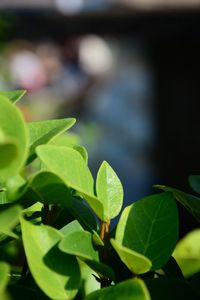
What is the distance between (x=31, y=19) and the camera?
26.1 feet

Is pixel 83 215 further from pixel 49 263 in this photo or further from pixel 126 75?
pixel 126 75

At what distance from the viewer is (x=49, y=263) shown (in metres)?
0.58

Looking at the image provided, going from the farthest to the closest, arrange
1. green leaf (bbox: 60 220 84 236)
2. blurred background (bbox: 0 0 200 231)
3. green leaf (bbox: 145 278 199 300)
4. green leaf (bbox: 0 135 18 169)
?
blurred background (bbox: 0 0 200 231) → green leaf (bbox: 60 220 84 236) → green leaf (bbox: 145 278 199 300) → green leaf (bbox: 0 135 18 169)

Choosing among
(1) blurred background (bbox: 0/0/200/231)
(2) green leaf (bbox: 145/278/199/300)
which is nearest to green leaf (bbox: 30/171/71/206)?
(2) green leaf (bbox: 145/278/199/300)

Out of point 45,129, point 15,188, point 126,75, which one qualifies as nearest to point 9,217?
point 15,188

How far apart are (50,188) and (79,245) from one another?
0.06 meters

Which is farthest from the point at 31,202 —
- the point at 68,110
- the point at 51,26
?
the point at 51,26

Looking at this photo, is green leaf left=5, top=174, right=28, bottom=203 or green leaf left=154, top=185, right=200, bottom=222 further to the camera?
green leaf left=154, top=185, right=200, bottom=222

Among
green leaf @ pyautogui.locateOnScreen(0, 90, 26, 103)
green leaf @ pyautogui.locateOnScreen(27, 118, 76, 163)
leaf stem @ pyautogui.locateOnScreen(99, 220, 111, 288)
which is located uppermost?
green leaf @ pyautogui.locateOnScreen(0, 90, 26, 103)

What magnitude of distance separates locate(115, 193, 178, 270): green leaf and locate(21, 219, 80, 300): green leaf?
0.20 feet

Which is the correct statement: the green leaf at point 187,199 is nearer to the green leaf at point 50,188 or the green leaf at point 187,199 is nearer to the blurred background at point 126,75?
the green leaf at point 50,188

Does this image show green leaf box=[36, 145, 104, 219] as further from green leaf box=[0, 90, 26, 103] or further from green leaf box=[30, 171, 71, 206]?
green leaf box=[0, 90, 26, 103]

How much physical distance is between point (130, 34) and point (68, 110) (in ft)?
4.49

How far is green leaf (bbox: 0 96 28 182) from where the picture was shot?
541mm
